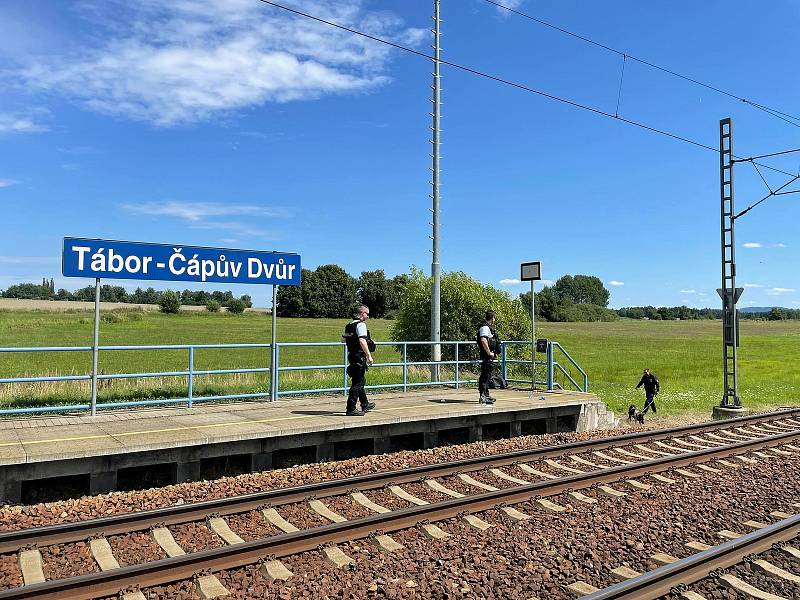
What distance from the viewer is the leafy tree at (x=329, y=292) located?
107 m

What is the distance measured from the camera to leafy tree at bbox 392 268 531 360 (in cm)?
2306

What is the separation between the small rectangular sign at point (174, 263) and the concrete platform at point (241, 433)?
92.1 inches

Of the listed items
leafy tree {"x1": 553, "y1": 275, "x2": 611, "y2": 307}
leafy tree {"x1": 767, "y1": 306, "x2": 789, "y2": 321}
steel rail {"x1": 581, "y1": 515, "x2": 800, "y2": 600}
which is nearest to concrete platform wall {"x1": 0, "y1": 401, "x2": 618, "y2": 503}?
steel rail {"x1": 581, "y1": 515, "x2": 800, "y2": 600}

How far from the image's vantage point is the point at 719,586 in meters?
5.36

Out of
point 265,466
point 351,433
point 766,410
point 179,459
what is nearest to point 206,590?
point 179,459

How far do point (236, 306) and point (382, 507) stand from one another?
88.2 metres

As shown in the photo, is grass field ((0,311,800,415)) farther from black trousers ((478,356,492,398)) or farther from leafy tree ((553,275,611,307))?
leafy tree ((553,275,611,307))

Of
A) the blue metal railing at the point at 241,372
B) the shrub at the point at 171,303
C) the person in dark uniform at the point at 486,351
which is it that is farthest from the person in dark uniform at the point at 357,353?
the shrub at the point at 171,303

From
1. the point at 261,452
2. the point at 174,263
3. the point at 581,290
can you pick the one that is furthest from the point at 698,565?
the point at 581,290

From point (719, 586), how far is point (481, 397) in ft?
23.1

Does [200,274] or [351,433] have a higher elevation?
[200,274]

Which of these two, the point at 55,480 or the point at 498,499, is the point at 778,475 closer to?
the point at 498,499

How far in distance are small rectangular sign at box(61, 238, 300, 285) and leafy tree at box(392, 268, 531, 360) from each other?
11007 mm

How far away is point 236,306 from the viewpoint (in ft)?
303
